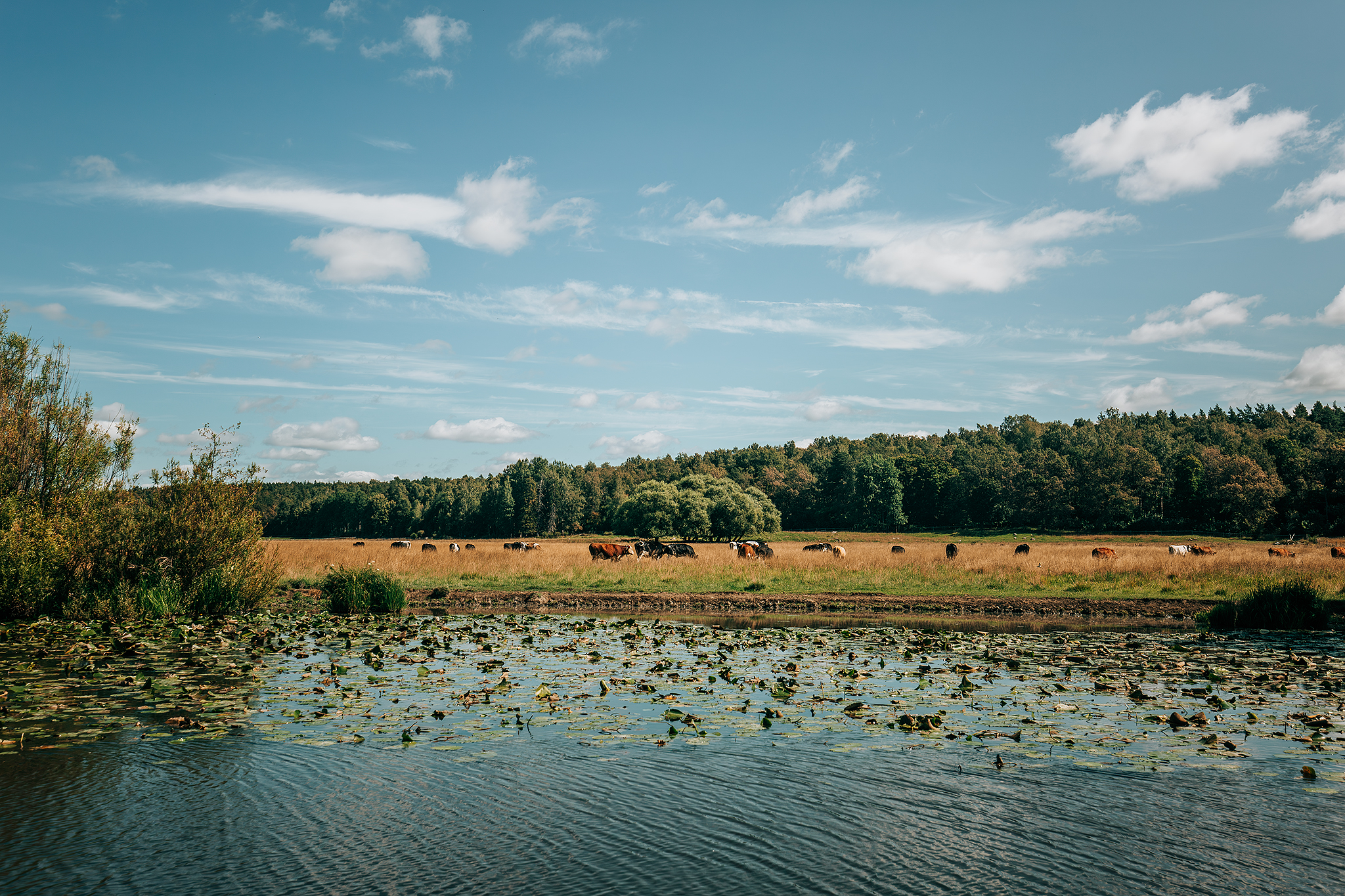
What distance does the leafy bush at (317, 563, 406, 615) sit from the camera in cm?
2394

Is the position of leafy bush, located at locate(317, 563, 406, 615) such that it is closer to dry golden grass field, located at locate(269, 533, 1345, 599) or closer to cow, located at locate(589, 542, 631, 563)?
dry golden grass field, located at locate(269, 533, 1345, 599)

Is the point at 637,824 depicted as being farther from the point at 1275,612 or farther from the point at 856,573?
the point at 856,573

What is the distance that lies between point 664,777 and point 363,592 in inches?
759

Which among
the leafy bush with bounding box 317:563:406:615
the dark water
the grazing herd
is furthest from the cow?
the dark water

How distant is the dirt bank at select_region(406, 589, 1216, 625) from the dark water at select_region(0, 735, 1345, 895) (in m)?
17.6

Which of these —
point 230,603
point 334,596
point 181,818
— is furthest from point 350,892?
point 334,596

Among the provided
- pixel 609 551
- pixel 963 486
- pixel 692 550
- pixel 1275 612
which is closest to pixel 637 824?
pixel 1275 612

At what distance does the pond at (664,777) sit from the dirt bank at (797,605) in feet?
34.9

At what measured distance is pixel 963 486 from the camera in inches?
4751

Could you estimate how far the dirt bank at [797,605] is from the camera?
2462 cm

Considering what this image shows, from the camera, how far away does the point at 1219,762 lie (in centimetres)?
808

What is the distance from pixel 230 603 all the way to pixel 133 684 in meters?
10.9

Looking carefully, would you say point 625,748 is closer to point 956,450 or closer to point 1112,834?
point 1112,834

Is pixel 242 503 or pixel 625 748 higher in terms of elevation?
pixel 242 503
